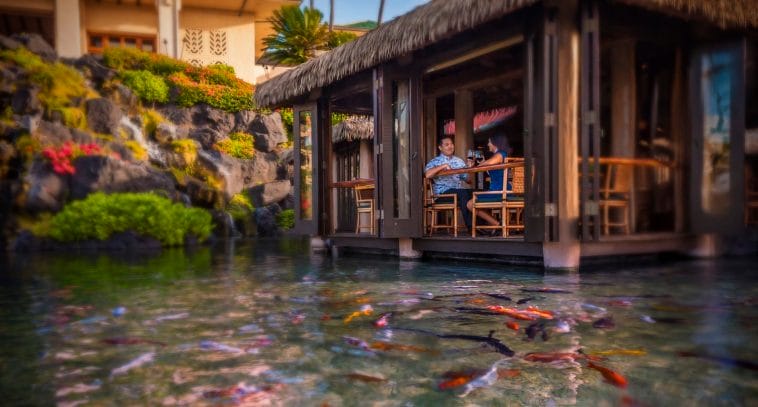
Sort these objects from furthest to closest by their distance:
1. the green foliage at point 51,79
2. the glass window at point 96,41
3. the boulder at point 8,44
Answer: the glass window at point 96,41 < the boulder at point 8,44 < the green foliage at point 51,79

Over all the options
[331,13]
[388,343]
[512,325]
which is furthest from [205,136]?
[388,343]

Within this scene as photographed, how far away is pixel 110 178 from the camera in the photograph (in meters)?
13.2

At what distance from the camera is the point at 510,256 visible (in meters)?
6.24

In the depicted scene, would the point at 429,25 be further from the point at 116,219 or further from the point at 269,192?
the point at 269,192

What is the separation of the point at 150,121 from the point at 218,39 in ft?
20.3

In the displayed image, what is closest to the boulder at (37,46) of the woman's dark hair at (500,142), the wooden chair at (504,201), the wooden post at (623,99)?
the woman's dark hair at (500,142)

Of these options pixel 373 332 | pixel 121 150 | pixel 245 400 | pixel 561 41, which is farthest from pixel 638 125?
pixel 121 150

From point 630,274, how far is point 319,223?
4831 millimetres

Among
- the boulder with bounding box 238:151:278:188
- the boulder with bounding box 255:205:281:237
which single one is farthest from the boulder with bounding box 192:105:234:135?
the boulder with bounding box 255:205:281:237

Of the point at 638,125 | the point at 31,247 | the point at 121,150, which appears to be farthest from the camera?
the point at 121,150

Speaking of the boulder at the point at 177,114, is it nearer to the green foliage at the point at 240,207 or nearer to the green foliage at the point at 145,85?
the green foliage at the point at 145,85

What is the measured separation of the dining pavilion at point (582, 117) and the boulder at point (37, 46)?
45.9ft

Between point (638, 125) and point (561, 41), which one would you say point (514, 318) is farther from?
point (638, 125)

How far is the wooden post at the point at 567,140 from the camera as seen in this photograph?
5285 mm
